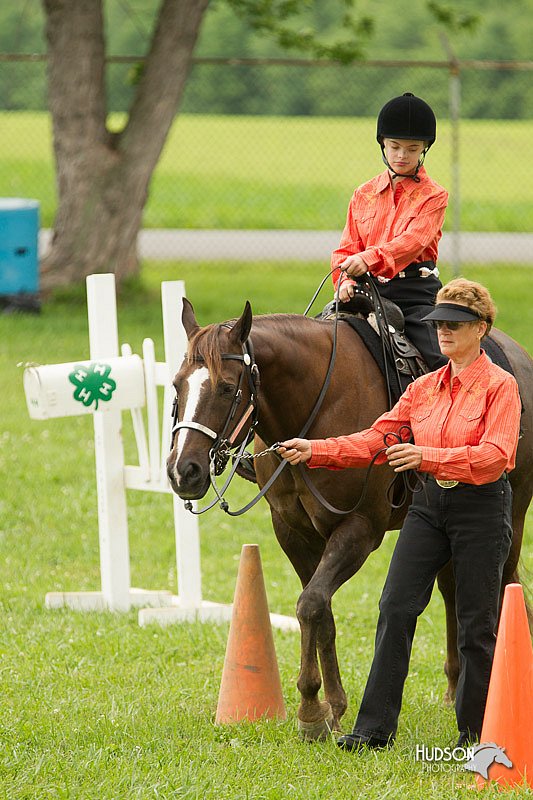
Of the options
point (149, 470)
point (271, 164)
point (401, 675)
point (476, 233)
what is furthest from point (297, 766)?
point (271, 164)

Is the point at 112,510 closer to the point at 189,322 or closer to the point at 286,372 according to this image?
the point at 286,372

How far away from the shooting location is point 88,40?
15.3 m

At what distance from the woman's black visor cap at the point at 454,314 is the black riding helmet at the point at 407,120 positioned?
1.23m

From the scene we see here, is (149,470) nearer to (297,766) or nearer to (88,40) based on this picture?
(297,766)

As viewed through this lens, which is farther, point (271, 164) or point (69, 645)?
point (271, 164)

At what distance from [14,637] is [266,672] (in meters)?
1.84

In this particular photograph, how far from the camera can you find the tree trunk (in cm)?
1529

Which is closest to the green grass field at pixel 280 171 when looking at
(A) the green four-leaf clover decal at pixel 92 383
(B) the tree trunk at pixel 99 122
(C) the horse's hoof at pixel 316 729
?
(B) the tree trunk at pixel 99 122

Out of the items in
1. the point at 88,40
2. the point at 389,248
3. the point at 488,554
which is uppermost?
the point at 88,40

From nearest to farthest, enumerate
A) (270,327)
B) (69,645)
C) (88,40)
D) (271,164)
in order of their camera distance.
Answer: (270,327) < (69,645) < (88,40) < (271,164)

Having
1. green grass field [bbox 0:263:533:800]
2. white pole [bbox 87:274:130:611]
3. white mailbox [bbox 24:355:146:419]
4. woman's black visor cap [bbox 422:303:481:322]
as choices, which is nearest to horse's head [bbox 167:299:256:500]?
woman's black visor cap [bbox 422:303:481:322]

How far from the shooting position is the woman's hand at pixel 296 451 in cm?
491

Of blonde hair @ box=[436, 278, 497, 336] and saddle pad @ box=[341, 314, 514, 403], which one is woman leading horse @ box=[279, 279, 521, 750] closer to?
blonde hair @ box=[436, 278, 497, 336]

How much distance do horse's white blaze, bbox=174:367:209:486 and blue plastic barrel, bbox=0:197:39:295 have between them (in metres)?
10.4
